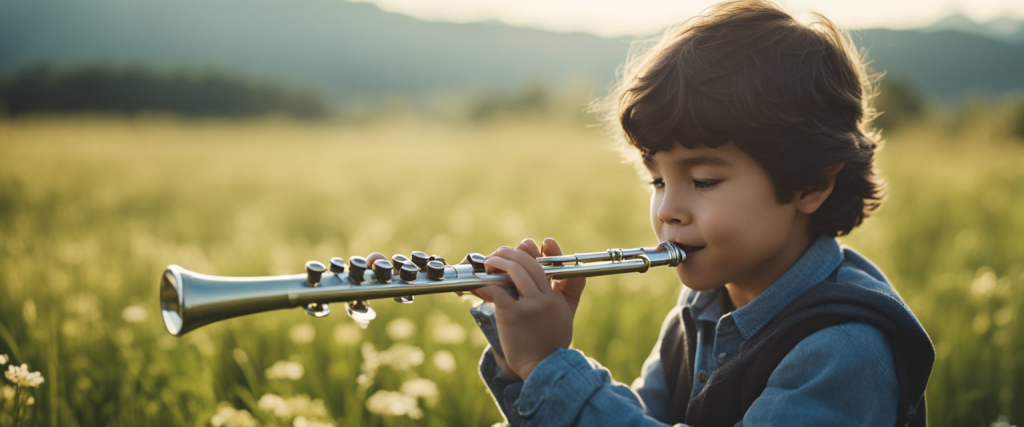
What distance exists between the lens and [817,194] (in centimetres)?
189

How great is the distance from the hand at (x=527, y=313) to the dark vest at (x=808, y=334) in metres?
0.43

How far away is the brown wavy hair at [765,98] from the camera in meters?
1.75

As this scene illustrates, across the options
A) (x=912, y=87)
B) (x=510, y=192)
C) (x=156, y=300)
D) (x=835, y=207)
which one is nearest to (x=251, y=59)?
(x=912, y=87)

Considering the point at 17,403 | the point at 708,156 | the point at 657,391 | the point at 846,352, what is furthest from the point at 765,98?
the point at 17,403

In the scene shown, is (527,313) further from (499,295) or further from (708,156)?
(708,156)

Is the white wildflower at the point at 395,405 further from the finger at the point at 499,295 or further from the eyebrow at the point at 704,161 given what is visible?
the eyebrow at the point at 704,161

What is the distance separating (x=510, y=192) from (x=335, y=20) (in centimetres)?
5374

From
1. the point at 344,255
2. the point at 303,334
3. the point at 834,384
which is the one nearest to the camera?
the point at 834,384

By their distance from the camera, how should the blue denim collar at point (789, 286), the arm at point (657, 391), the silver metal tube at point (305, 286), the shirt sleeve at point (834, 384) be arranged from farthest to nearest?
the arm at point (657, 391)
the blue denim collar at point (789, 286)
the shirt sleeve at point (834, 384)
the silver metal tube at point (305, 286)

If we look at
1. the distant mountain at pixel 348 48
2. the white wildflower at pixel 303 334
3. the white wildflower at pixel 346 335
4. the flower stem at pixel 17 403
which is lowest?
the white wildflower at pixel 346 335

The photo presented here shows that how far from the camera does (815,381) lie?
1458 mm

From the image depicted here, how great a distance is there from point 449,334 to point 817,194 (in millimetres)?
1711

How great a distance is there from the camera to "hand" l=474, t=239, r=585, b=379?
5.24 feet

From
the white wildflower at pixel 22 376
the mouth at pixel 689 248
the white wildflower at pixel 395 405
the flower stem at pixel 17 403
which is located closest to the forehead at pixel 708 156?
the mouth at pixel 689 248
